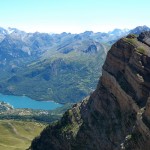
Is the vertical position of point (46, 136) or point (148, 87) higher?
point (148, 87)

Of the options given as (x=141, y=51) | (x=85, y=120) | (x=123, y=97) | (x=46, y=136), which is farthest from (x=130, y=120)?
(x=46, y=136)

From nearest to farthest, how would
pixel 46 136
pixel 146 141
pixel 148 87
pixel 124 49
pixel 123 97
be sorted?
pixel 146 141 → pixel 148 87 → pixel 123 97 → pixel 124 49 → pixel 46 136

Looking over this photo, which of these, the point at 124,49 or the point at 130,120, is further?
the point at 124,49

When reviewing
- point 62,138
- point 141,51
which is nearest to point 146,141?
point 141,51

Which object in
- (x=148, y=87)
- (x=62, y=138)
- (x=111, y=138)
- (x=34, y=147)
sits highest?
(x=148, y=87)

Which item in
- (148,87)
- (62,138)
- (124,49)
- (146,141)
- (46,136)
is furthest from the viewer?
(46,136)

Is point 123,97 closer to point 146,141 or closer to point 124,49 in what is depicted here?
point 124,49
